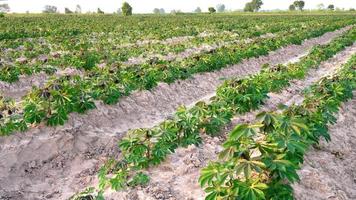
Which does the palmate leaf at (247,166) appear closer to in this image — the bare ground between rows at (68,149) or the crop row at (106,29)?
the bare ground between rows at (68,149)

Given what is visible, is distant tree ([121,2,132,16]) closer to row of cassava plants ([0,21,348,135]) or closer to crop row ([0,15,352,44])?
crop row ([0,15,352,44])

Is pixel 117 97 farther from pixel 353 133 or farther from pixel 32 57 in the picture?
pixel 32 57

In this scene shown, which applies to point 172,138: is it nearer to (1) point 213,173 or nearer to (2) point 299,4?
(1) point 213,173

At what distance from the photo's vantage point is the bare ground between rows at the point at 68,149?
5.82m

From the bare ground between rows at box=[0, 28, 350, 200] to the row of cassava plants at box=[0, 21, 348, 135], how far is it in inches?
7.7

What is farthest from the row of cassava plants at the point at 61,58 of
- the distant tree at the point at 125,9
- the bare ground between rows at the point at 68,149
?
the distant tree at the point at 125,9

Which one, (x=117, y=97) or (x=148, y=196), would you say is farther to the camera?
(x=117, y=97)

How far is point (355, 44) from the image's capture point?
23.4 metres

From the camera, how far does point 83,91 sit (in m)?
8.19

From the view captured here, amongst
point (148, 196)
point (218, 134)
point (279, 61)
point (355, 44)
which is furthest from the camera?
point (355, 44)

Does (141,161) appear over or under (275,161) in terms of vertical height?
under

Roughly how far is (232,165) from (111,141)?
3485 millimetres

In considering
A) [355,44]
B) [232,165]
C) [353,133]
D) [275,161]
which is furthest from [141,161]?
[355,44]

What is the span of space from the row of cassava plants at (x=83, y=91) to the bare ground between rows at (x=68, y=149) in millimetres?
197
